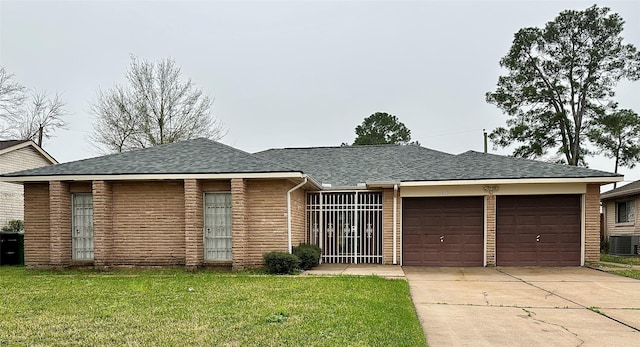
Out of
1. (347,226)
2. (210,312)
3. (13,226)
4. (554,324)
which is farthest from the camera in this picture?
(13,226)

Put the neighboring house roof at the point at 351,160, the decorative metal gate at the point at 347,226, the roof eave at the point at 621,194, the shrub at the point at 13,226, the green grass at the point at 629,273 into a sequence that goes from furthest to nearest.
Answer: the roof eave at the point at 621,194
the shrub at the point at 13,226
the neighboring house roof at the point at 351,160
the decorative metal gate at the point at 347,226
the green grass at the point at 629,273

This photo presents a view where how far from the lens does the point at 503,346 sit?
20.2 feet

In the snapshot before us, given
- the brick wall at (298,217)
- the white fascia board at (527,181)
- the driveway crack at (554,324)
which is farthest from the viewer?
the brick wall at (298,217)

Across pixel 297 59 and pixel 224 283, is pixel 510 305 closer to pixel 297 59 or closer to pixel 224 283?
pixel 224 283

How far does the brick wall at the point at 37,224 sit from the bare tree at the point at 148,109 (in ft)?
50.3

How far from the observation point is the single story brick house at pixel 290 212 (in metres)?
14.0

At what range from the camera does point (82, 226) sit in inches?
587

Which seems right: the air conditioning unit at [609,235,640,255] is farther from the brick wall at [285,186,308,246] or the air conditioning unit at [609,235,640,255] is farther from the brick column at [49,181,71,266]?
the brick column at [49,181,71,266]

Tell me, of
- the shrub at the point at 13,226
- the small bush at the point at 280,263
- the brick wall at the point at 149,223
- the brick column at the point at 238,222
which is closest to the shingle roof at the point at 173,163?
the brick column at the point at 238,222

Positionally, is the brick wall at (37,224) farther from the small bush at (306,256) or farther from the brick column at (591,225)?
the brick column at (591,225)

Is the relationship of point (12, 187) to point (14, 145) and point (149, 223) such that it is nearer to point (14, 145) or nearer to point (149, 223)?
point (14, 145)

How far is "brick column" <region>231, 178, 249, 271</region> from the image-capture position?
13648 millimetres

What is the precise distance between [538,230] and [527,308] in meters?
7.59

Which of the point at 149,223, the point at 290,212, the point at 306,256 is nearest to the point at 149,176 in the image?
the point at 149,223
